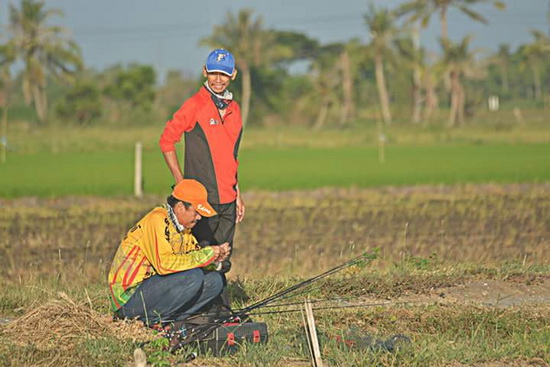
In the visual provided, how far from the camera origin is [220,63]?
7.05 m

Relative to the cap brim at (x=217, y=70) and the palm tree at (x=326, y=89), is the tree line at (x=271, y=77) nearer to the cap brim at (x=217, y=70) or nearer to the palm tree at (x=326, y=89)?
the palm tree at (x=326, y=89)

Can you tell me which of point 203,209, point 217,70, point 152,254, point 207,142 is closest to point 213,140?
point 207,142

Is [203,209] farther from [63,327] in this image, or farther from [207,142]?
[63,327]

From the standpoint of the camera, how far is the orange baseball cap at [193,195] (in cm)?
627

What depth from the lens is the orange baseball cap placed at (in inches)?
247

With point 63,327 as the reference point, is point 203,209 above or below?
above

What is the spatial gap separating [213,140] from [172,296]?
51.3 inches

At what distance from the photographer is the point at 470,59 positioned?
2516 inches

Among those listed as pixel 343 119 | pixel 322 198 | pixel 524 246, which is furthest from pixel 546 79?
pixel 524 246

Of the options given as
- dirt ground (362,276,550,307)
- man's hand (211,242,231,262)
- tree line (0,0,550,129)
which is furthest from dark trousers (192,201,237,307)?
tree line (0,0,550,129)

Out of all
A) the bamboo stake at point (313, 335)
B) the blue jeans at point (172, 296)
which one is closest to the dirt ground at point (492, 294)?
the blue jeans at point (172, 296)

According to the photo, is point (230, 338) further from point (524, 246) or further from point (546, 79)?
point (546, 79)

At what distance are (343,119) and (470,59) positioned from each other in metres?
11.2

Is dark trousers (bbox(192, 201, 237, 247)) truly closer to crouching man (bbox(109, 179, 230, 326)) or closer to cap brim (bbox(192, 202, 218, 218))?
crouching man (bbox(109, 179, 230, 326))
